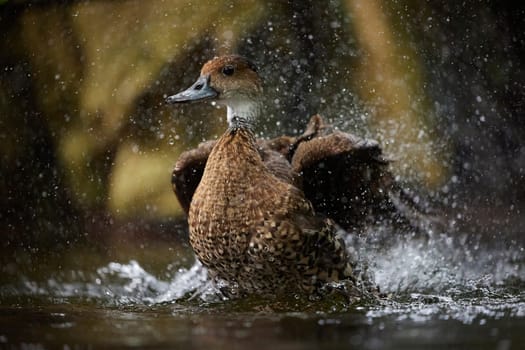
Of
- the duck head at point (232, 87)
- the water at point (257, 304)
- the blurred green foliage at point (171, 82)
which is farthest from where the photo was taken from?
the blurred green foliage at point (171, 82)

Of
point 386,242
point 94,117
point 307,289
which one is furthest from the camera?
point 94,117

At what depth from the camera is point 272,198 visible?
12.8ft

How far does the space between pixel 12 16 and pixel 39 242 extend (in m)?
1.46

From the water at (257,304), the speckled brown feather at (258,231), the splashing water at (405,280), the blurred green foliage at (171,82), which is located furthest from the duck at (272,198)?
the blurred green foliage at (171,82)

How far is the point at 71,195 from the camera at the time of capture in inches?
232

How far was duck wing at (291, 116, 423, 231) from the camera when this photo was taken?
409 cm

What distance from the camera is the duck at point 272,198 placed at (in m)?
3.88

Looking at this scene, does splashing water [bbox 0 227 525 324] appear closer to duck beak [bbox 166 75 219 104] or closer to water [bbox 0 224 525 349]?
water [bbox 0 224 525 349]

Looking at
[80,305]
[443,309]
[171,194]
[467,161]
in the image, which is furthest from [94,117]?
[443,309]

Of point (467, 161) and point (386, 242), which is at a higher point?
point (467, 161)

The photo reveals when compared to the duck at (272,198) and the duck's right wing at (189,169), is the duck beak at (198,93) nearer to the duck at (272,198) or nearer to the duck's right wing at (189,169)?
the duck at (272,198)

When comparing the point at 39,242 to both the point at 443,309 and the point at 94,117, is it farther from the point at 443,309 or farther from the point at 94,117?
the point at 443,309

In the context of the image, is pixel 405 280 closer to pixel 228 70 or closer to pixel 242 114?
pixel 242 114

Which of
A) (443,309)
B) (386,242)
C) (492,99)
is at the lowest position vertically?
(443,309)
